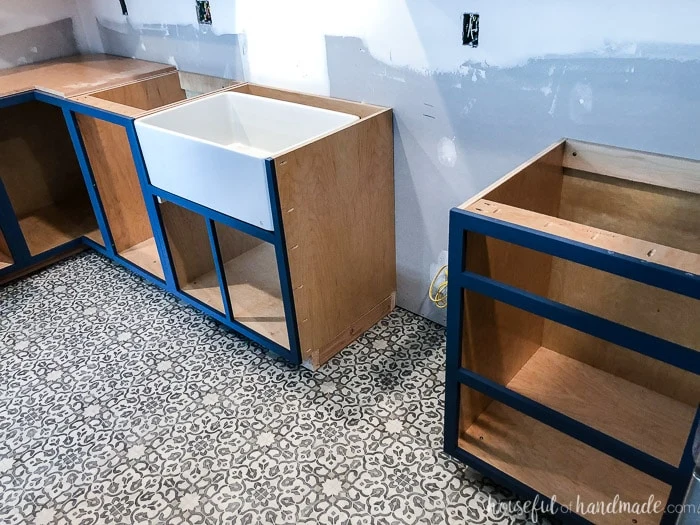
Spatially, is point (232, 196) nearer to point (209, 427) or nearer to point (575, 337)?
point (209, 427)

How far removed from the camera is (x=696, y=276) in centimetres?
100

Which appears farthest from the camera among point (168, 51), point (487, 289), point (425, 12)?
point (168, 51)

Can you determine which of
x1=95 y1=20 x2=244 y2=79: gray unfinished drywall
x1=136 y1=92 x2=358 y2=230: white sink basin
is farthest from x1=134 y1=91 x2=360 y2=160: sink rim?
x1=95 y1=20 x2=244 y2=79: gray unfinished drywall

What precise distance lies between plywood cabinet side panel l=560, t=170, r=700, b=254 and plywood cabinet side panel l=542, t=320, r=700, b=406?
39 cm

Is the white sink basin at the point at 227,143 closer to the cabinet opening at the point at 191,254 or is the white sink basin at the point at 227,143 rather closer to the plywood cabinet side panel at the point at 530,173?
the cabinet opening at the point at 191,254

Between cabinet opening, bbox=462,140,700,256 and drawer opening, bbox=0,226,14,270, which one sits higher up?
cabinet opening, bbox=462,140,700,256

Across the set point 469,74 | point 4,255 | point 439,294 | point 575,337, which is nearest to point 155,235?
point 4,255

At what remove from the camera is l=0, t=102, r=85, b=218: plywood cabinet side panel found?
119 inches

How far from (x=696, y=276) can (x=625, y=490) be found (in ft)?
2.48

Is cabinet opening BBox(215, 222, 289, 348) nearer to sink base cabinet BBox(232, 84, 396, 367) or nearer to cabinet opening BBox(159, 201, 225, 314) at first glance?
cabinet opening BBox(159, 201, 225, 314)

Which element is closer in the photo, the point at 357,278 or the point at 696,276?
the point at 696,276

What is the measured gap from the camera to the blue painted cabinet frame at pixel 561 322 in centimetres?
107

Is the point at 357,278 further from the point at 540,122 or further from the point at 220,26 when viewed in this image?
→ the point at 220,26

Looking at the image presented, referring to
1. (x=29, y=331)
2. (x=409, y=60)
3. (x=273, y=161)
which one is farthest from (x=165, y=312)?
(x=409, y=60)
